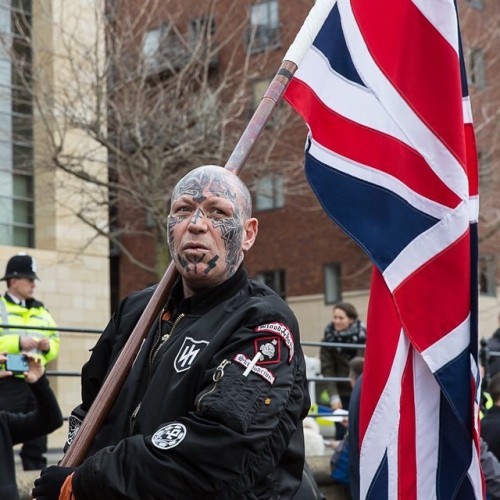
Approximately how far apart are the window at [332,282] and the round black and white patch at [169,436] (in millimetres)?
32291

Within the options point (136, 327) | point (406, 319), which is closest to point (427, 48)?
point (406, 319)

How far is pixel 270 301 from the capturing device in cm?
346

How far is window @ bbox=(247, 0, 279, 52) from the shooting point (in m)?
25.8

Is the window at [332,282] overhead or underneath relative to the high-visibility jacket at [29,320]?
underneath

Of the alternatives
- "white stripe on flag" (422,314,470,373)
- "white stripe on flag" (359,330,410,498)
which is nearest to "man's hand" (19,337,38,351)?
"white stripe on flag" (359,330,410,498)

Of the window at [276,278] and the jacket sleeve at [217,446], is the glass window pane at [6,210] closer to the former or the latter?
the window at [276,278]

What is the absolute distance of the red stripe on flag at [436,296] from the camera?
191 inches

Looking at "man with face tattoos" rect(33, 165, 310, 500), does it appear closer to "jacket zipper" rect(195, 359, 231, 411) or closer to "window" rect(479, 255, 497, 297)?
"jacket zipper" rect(195, 359, 231, 411)

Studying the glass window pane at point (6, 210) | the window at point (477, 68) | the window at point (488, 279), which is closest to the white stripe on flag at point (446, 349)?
the glass window pane at point (6, 210)

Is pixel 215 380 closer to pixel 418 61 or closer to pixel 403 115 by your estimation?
pixel 403 115

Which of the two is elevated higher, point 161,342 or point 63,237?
point 63,237

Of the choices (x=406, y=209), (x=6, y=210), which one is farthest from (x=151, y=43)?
(x=406, y=209)

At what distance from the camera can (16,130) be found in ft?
69.4

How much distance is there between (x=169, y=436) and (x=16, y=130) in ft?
61.2
